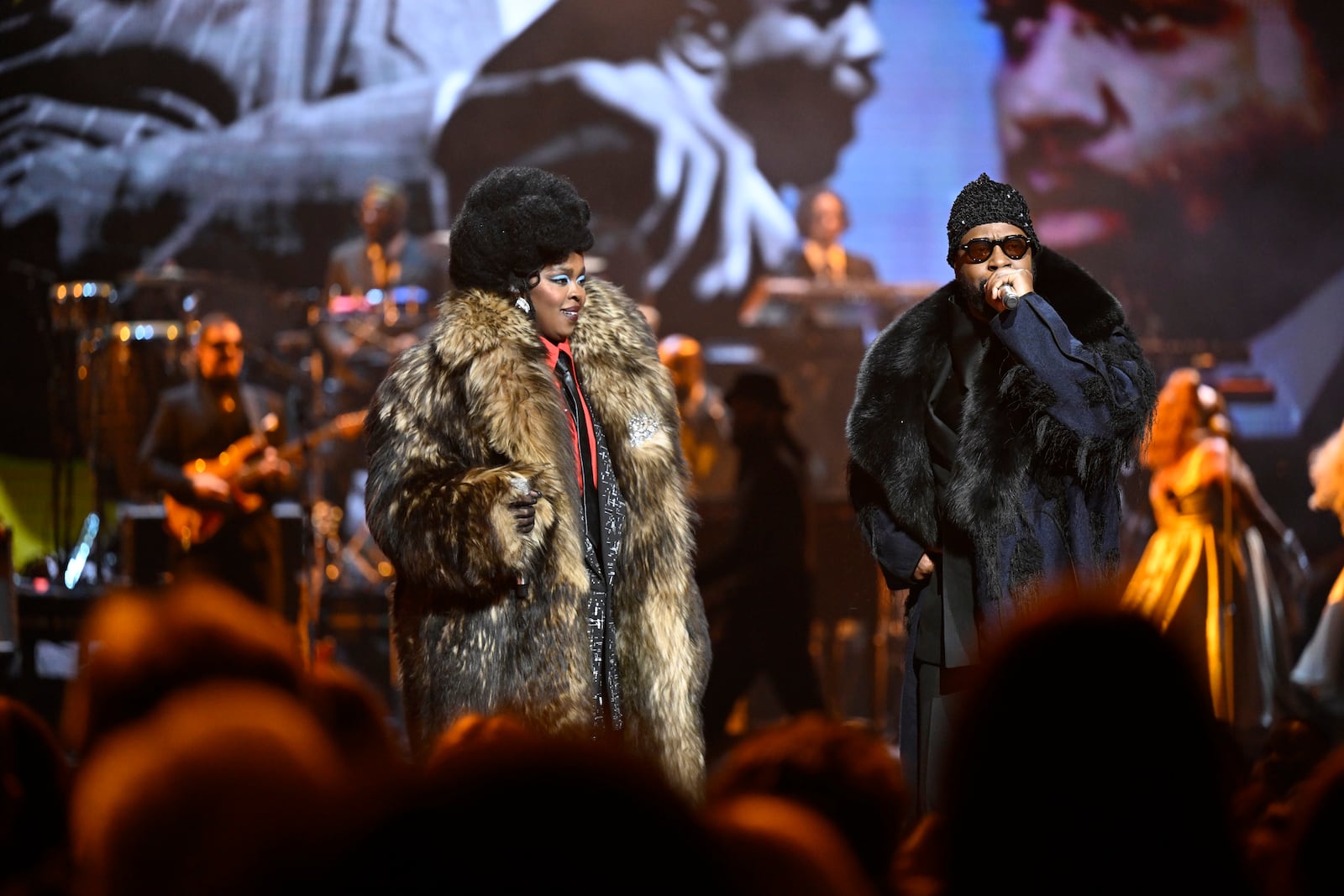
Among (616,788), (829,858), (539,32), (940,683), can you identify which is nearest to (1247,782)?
(940,683)

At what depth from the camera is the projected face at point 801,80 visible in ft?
30.6

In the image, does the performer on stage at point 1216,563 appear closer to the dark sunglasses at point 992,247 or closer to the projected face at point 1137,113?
the projected face at point 1137,113

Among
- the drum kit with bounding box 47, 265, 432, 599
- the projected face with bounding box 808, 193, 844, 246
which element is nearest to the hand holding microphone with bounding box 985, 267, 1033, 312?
the drum kit with bounding box 47, 265, 432, 599

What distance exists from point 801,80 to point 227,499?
15.6 feet

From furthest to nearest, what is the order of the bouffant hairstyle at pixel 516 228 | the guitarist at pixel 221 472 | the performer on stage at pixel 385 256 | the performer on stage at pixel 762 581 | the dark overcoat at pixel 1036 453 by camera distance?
the performer on stage at pixel 385 256 < the guitarist at pixel 221 472 < the performer on stage at pixel 762 581 < the bouffant hairstyle at pixel 516 228 < the dark overcoat at pixel 1036 453

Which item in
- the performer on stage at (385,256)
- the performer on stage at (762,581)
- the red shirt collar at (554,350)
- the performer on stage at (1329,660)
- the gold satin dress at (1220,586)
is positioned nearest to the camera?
the red shirt collar at (554,350)

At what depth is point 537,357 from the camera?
327 cm

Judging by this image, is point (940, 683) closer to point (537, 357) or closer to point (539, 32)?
point (537, 357)

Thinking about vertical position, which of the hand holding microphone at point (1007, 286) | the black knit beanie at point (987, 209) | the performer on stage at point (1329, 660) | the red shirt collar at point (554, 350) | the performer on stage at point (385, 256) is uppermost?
the performer on stage at point (385, 256)

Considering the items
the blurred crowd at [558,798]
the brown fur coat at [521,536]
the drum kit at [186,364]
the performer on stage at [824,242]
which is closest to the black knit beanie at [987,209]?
the brown fur coat at [521,536]

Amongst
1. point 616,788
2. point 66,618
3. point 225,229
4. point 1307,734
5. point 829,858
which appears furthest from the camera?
point 225,229

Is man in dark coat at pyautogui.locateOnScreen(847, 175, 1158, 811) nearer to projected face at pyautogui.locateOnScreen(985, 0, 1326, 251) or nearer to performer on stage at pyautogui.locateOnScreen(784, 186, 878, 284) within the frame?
performer on stage at pyautogui.locateOnScreen(784, 186, 878, 284)

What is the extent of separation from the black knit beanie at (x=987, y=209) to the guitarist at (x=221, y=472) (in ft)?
17.4

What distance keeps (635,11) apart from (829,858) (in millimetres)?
8827
